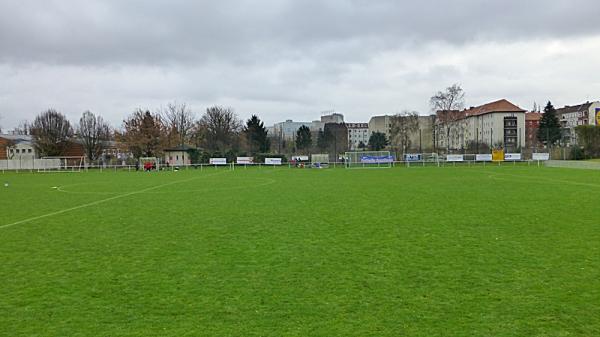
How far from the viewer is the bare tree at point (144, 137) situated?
72875 millimetres

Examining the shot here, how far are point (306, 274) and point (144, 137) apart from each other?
233ft

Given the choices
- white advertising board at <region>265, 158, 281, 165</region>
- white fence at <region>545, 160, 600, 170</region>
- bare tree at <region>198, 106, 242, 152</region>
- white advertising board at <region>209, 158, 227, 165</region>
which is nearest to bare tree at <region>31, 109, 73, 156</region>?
bare tree at <region>198, 106, 242, 152</region>

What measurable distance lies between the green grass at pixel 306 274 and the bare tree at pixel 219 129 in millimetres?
73629

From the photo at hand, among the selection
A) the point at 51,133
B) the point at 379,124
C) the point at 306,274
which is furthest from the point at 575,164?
the point at 379,124

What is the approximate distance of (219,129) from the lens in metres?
88.8

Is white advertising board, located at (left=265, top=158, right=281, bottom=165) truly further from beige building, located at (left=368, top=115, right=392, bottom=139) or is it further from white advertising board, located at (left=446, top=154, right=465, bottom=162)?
beige building, located at (left=368, top=115, right=392, bottom=139)

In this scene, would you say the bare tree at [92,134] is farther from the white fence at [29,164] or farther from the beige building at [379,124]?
the beige building at [379,124]

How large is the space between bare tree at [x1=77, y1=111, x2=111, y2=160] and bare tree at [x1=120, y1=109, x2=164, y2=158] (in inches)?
826

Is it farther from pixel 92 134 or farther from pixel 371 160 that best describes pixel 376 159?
pixel 92 134

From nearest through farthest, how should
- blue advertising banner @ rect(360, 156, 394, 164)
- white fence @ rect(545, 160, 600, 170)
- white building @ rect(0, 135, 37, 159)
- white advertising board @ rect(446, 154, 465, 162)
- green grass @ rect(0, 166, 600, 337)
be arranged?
green grass @ rect(0, 166, 600, 337)
white fence @ rect(545, 160, 600, 170)
blue advertising banner @ rect(360, 156, 394, 164)
white advertising board @ rect(446, 154, 465, 162)
white building @ rect(0, 135, 37, 159)

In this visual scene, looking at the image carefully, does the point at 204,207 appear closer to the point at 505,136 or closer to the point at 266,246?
the point at 266,246

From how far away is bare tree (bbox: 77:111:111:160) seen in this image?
92812mm

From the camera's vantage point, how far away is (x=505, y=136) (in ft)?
340

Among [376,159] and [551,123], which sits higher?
[551,123]
